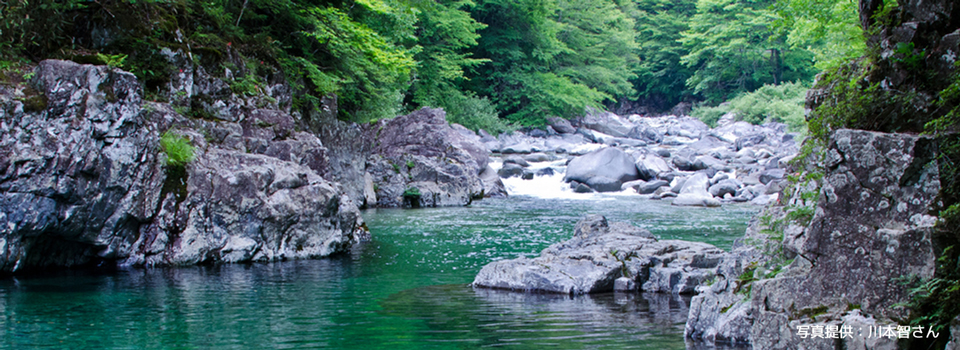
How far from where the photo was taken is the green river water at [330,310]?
22.1 feet

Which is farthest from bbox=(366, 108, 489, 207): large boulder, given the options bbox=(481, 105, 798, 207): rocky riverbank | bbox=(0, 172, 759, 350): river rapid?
bbox=(0, 172, 759, 350): river rapid

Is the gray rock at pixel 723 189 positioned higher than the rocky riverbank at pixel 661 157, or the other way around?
the rocky riverbank at pixel 661 157

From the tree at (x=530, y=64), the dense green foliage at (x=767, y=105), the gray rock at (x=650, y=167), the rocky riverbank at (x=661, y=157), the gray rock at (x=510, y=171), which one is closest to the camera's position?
the rocky riverbank at (x=661, y=157)

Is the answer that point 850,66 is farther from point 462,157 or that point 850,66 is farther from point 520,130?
point 520,130

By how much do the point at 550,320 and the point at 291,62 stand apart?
12830 millimetres

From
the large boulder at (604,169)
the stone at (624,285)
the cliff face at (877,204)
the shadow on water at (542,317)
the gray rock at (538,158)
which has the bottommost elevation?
the shadow on water at (542,317)

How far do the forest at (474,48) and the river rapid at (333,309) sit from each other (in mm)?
3798

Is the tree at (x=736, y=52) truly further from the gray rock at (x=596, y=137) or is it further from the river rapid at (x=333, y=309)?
the river rapid at (x=333, y=309)

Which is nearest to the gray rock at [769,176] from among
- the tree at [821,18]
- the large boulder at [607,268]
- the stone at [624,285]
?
the tree at [821,18]

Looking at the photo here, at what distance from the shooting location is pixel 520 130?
4156 centimetres

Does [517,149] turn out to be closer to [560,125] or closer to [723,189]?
[560,125]

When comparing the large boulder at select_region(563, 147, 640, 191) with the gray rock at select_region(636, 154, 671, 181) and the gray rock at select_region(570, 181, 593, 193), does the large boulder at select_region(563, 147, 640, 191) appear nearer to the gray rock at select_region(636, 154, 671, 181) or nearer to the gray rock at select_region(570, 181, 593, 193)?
the gray rock at select_region(636, 154, 671, 181)

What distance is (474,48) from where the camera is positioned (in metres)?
41.7

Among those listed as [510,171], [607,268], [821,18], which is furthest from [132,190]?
[510,171]
